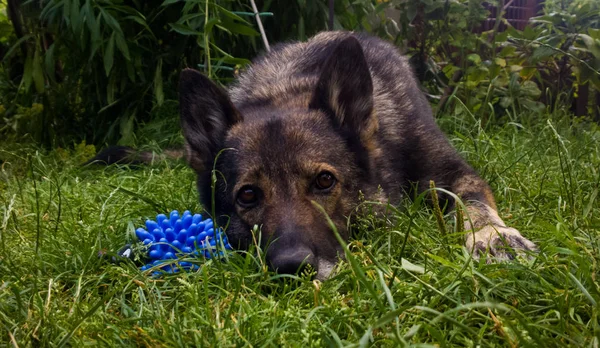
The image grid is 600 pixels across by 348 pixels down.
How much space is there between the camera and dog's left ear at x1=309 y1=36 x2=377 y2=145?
125 inches

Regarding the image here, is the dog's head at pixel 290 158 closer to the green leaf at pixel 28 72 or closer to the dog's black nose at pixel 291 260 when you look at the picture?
the dog's black nose at pixel 291 260

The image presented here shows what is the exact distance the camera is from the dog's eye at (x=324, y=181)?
9.55 feet

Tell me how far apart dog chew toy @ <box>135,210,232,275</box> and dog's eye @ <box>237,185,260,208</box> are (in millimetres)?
193

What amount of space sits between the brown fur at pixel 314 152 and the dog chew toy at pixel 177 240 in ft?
0.58

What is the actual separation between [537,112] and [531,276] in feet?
12.5

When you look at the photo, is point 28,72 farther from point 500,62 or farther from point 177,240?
point 500,62

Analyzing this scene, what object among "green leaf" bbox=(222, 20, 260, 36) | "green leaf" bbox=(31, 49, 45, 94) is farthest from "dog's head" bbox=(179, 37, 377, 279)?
"green leaf" bbox=(31, 49, 45, 94)

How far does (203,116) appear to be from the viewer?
3.39 metres

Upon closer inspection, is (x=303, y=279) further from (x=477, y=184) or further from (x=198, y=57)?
(x=198, y=57)

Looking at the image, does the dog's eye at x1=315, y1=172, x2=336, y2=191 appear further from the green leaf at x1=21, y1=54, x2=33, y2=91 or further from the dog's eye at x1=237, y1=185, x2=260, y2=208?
the green leaf at x1=21, y1=54, x2=33, y2=91

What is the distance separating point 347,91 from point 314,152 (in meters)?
0.49

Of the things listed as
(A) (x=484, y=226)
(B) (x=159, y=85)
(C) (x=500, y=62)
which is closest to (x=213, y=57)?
(B) (x=159, y=85)

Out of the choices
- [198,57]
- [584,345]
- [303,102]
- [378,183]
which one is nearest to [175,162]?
[198,57]

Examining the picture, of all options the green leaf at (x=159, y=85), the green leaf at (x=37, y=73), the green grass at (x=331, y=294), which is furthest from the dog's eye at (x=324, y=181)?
the green leaf at (x=37, y=73)
